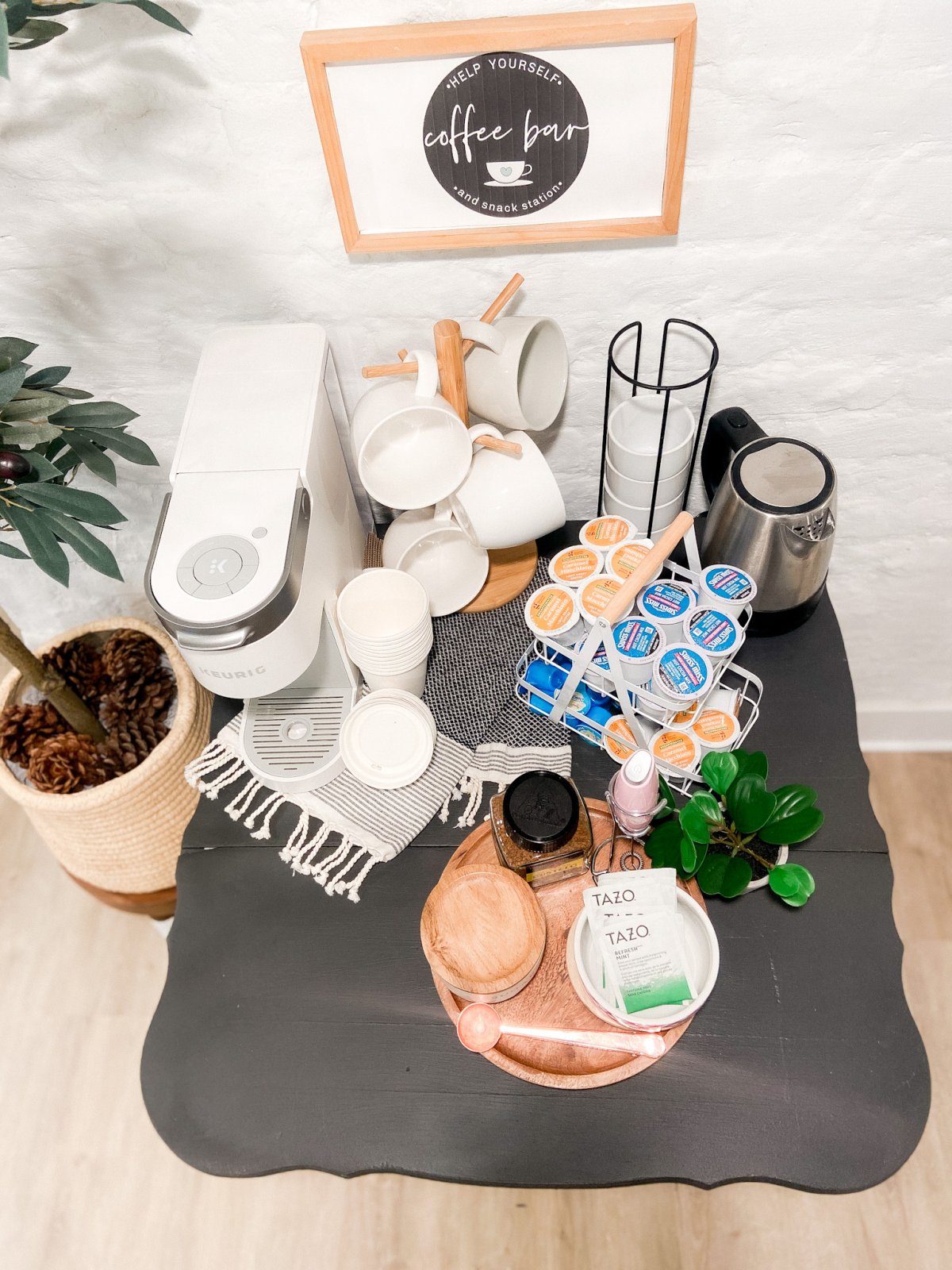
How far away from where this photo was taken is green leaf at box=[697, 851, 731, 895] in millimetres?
915

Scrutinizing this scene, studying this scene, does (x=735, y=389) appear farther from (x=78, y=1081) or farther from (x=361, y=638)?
(x=78, y=1081)

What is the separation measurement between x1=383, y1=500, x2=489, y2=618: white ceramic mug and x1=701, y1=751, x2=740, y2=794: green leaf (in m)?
0.41

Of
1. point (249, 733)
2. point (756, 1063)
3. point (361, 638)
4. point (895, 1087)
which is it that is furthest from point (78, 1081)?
point (895, 1087)

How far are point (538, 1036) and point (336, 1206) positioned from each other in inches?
35.8

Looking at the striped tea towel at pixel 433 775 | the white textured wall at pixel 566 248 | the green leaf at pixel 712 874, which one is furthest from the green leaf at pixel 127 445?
the green leaf at pixel 712 874

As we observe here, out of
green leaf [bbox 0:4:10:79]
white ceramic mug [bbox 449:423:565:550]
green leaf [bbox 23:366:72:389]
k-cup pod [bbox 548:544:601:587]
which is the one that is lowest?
k-cup pod [bbox 548:544:601:587]

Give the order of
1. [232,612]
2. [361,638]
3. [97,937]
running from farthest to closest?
1. [97,937]
2. [361,638]
3. [232,612]

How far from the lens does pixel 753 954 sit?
960 millimetres

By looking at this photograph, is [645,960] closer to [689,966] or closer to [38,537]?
[689,966]

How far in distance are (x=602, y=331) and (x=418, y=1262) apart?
4.98ft

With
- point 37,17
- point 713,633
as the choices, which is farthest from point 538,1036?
point 37,17

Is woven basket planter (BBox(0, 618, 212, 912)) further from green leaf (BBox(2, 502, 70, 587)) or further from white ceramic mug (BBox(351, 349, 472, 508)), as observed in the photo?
white ceramic mug (BBox(351, 349, 472, 508))

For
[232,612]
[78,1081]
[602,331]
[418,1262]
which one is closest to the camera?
[232,612]

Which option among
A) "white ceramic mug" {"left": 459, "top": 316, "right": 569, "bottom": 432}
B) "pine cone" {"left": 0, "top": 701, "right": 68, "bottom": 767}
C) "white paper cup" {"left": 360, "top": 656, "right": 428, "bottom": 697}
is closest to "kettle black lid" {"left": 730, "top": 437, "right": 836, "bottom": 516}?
"white ceramic mug" {"left": 459, "top": 316, "right": 569, "bottom": 432}
